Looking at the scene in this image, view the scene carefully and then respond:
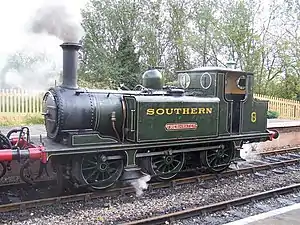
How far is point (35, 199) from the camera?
21.8 feet

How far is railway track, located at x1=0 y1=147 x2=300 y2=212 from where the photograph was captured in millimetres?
6124

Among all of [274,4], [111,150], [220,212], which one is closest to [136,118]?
[111,150]

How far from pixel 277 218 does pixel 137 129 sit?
9.27 ft

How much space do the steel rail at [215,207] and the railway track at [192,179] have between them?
145 cm

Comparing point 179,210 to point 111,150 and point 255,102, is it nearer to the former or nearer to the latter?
point 111,150

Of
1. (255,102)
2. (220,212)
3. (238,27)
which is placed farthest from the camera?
(238,27)

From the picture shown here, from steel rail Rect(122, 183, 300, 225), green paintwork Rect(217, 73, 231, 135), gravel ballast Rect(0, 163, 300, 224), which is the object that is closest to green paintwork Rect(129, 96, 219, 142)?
green paintwork Rect(217, 73, 231, 135)

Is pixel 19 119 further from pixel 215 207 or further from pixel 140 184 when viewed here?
pixel 215 207

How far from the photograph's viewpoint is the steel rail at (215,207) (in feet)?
18.5

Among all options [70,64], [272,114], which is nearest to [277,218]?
[70,64]

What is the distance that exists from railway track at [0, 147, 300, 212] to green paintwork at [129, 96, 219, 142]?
90cm

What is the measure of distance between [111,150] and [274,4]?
18.7 metres

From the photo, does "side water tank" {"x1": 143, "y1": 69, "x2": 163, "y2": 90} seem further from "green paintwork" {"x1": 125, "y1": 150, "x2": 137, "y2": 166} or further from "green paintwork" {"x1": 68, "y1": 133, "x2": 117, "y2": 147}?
"green paintwork" {"x1": 68, "y1": 133, "x2": 117, "y2": 147}

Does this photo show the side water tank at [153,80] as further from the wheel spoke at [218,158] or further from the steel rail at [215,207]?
the steel rail at [215,207]
